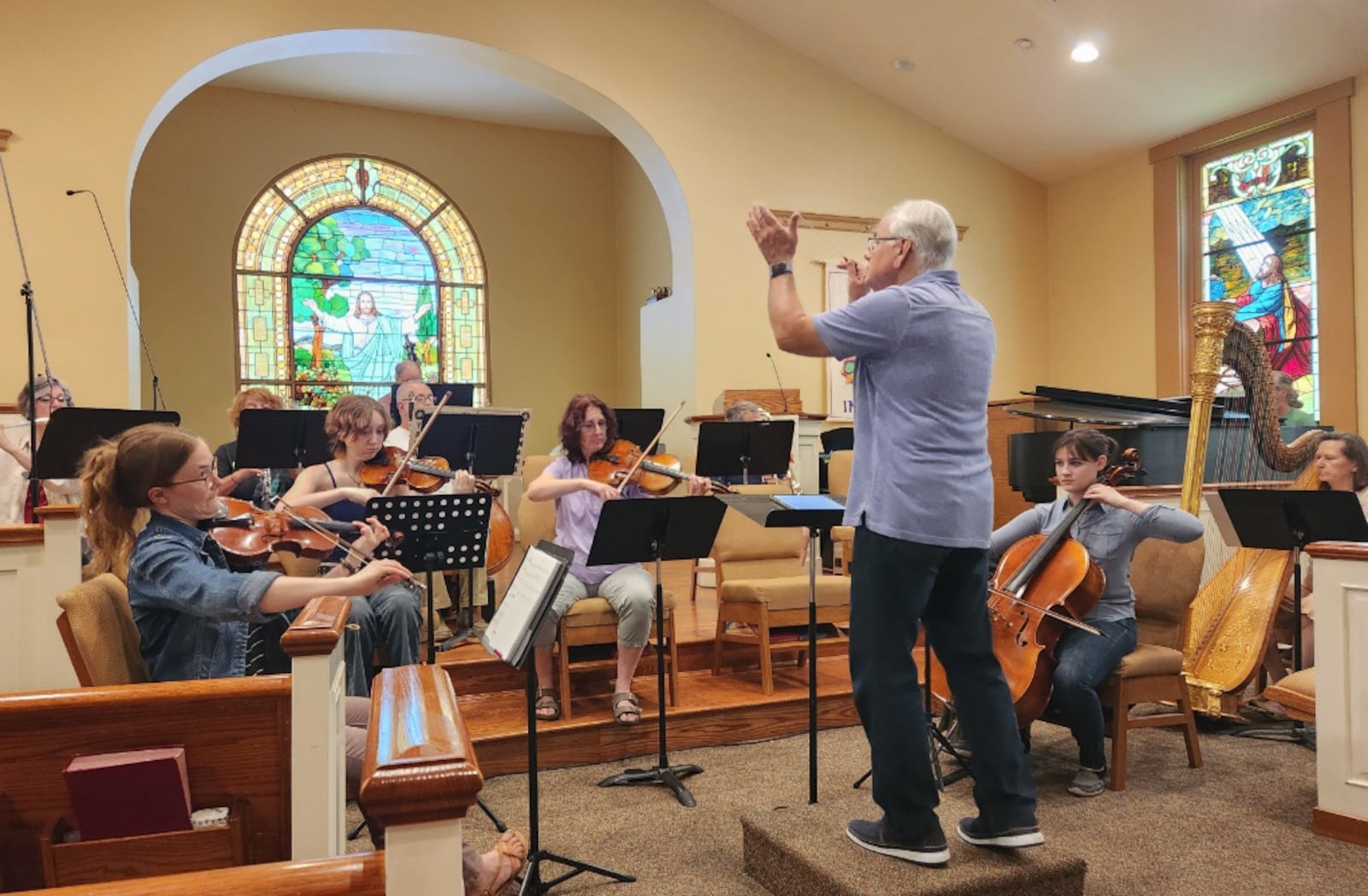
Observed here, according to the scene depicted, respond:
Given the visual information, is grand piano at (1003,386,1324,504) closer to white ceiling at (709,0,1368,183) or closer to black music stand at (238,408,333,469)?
white ceiling at (709,0,1368,183)

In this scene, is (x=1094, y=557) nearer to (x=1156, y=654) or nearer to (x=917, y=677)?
(x=1156, y=654)

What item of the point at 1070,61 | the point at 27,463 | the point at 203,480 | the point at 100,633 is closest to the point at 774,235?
the point at 203,480

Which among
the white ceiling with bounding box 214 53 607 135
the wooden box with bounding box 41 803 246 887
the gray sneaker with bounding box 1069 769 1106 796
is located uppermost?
the white ceiling with bounding box 214 53 607 135

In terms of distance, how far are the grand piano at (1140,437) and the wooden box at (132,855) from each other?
3944 mm

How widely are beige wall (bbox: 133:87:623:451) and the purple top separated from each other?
6211mm

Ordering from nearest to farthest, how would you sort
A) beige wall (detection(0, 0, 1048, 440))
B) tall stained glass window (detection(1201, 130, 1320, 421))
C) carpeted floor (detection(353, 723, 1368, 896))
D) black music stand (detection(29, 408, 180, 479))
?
carpeted floor (detection(353, 723, 1368, 896)) → black music stand (detection(29, 408, 180, 479)) → beige wall (detection(0, 0, 1048, 440)) → tall stained glass window (detection(1201, 130, 1320, 421))

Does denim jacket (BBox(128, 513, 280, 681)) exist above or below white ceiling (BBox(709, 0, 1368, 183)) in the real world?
below

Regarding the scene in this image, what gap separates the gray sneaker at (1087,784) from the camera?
3.31 m

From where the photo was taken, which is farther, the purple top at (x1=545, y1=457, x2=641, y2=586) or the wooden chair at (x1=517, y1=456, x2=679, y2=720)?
the purple top at (x1=545, y1=457, x2=641, y2=586)

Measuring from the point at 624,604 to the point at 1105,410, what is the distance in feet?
8.71

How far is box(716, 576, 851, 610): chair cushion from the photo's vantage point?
4219mm

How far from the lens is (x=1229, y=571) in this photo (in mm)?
4238

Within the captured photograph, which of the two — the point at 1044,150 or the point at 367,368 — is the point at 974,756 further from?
the point at 367,368

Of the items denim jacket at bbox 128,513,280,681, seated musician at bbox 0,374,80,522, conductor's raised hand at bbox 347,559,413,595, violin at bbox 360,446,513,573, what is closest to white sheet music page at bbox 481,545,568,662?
conductor's raised hand at bbox 347,559,413,595
